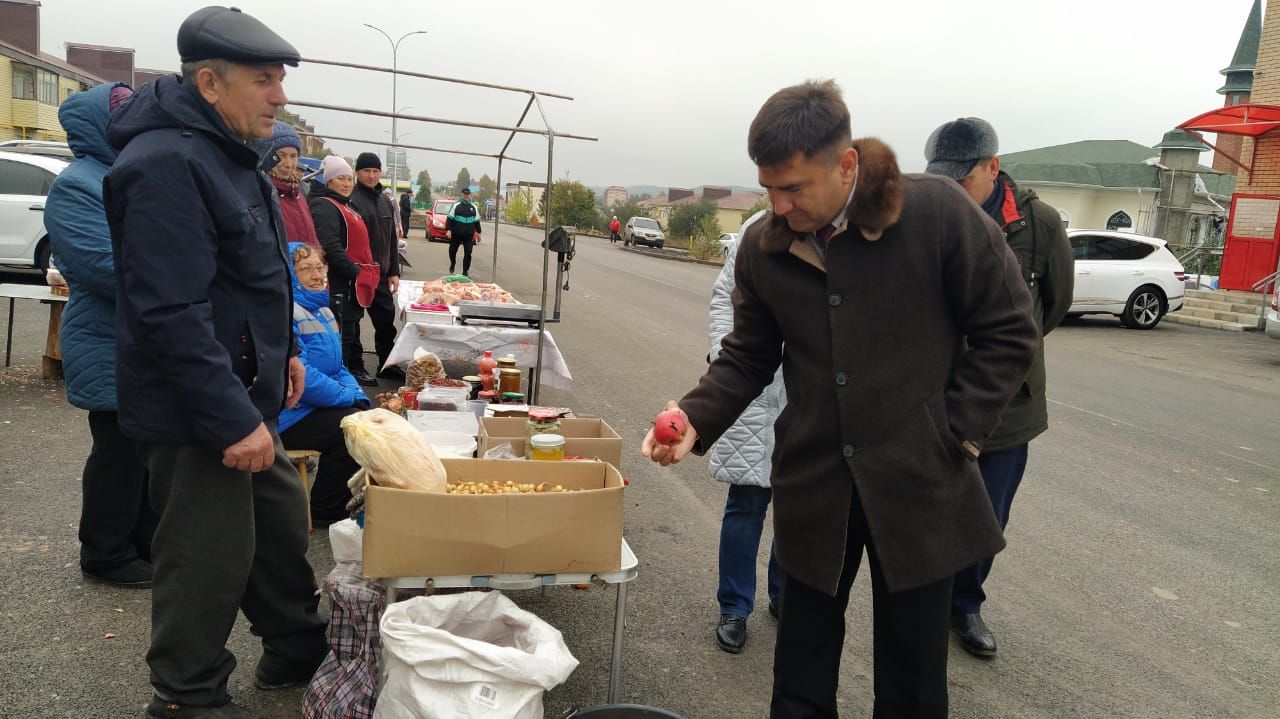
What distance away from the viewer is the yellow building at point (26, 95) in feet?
135

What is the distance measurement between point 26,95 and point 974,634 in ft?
170

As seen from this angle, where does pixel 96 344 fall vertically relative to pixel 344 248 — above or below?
below

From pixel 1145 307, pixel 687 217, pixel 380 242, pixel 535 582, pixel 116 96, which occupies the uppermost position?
pixel 687 217

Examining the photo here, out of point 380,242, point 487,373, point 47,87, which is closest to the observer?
point 487,373

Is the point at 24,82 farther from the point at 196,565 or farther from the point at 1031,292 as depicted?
the point at 1031,292

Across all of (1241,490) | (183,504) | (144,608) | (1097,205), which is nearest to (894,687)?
(183,504)

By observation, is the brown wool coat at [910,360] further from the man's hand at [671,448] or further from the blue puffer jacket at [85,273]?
the blue puffer jacket at [85,273]

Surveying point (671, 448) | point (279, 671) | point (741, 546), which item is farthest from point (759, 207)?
point (671, 448)

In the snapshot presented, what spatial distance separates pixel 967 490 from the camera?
7.59 feet

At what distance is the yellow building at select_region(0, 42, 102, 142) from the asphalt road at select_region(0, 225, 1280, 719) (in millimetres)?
41813

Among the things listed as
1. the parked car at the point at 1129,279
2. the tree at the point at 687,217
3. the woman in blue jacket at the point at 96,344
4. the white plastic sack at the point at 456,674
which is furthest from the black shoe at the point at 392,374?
the tree at the point at 687,217

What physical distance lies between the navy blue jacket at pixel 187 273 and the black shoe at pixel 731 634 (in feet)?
6.78

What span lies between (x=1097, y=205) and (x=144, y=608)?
1988 inches

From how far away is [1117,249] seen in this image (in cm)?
1648
